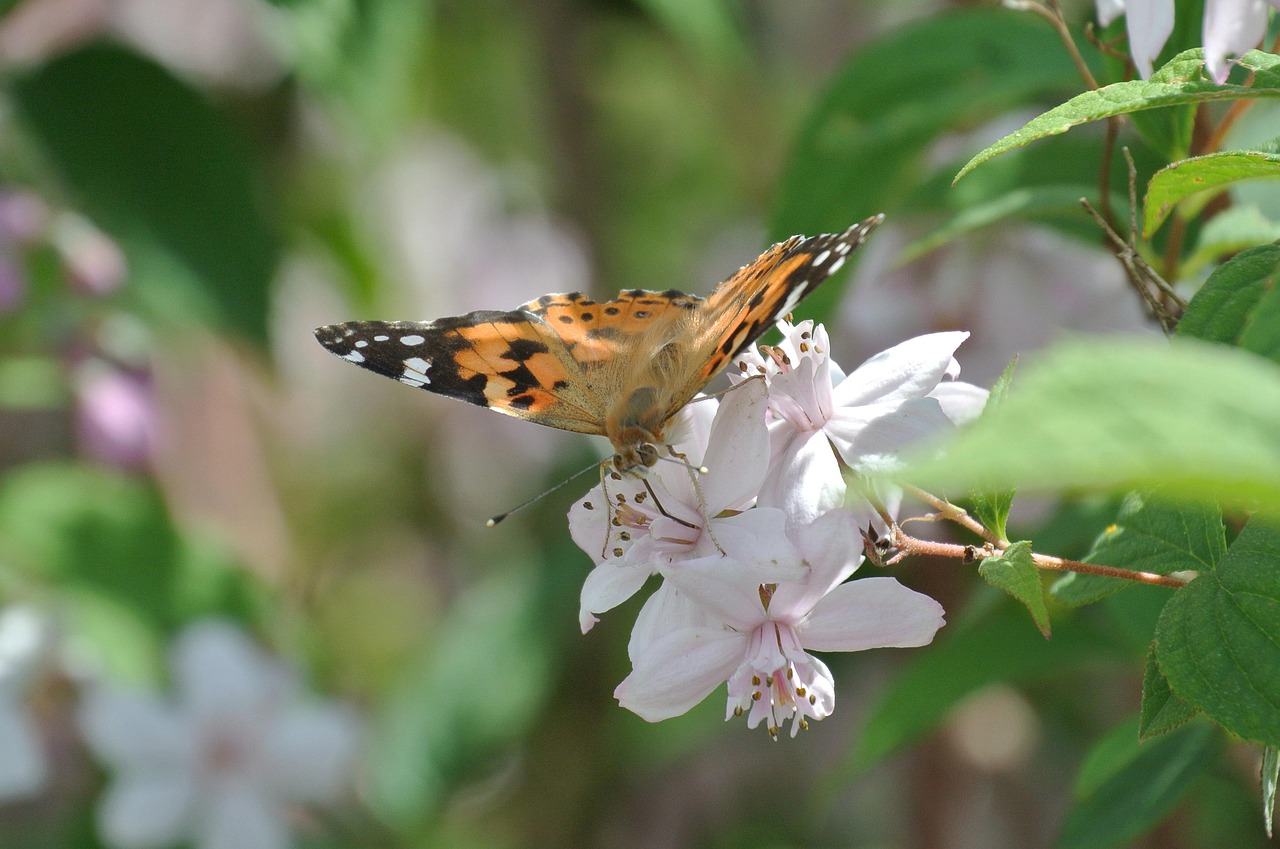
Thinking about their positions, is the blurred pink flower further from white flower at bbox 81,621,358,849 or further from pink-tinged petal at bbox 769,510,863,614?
pink-tinged petal at bbox 769,510,863,614

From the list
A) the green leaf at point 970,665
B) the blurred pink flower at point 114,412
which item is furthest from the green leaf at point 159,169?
the green leaf at point 970,665

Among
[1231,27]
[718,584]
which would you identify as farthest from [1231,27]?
[718,584]

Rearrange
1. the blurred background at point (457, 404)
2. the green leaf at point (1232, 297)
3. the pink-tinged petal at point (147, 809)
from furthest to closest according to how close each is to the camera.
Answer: the pink-tinged petal at point (147, 809), the blurred background at point (457, 404), the green leaf at point (1232, 297)

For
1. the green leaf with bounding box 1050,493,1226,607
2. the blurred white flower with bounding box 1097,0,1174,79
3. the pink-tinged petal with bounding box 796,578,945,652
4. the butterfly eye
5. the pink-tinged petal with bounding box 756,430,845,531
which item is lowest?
the green leaf with bounding box 1050,493,1226,607

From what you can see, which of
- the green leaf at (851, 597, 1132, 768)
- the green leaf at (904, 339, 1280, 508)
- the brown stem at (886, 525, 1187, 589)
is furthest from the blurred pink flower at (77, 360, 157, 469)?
the green leaf at (904, 339, 1280, 508)

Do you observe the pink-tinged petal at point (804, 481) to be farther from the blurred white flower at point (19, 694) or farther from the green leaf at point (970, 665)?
the blurred white flower at point (19, 694)

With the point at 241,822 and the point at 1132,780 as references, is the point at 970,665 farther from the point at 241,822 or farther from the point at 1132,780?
the point at 241,822

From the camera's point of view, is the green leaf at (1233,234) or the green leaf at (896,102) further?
the green leaf at (896,102)
